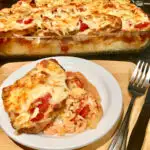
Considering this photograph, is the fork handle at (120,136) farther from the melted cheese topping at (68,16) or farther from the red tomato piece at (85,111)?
the melted cheese topping at (68,16)

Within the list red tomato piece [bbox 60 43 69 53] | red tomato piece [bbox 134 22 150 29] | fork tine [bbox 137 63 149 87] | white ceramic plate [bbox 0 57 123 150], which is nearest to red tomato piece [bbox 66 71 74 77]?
white ceramic plate [bbox 0 57 123 150]

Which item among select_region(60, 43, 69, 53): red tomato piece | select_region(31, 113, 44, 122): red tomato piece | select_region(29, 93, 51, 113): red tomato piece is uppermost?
select_region(29, 93, 51, 113): red tomato piece

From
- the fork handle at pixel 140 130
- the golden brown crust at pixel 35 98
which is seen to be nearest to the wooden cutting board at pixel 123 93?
the fork handle at pixel 140 130

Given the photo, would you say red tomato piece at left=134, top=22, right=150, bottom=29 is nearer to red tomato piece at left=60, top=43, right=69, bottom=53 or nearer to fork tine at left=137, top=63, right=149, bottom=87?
fork tine at left=137, top=63, right=149, bottom=87

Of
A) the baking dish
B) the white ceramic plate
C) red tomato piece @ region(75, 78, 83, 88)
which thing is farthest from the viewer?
the baking dish

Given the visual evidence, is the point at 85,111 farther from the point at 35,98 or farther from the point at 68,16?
the point at 68,16

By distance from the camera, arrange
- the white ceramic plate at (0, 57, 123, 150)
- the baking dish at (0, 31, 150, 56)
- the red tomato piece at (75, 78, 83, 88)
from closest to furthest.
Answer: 1. the white ceramic plate at (0, 57, 123, 150)
2. the red tomato piece at (75, 78, 83, 88)
3. the baking dish at (0, 31, 150, 56)
